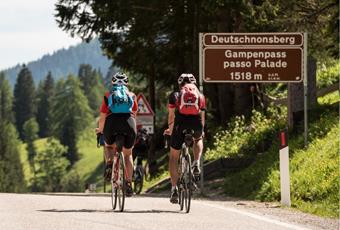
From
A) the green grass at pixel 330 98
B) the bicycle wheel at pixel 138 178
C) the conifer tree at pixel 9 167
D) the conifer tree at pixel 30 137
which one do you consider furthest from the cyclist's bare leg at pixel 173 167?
the conifer tree at pixel 30 137

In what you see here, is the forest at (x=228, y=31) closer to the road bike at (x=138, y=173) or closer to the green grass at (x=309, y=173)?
the green grass at (x=309, y=173)

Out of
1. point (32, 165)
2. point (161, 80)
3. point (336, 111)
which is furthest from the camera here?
point (32, 165)

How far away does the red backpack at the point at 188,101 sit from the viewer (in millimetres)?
12406

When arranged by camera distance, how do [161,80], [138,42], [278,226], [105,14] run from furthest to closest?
1. [161,80]
2. [138,42]
3. [105,14]
4. [278,226]

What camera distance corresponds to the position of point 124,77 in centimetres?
Result: 1246

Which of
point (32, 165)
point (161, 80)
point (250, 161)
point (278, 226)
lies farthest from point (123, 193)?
point (32, 165)

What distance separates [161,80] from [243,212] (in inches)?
921

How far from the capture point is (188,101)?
40.7 ft

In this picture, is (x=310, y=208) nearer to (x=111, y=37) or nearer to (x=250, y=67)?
(x=250, y=67)

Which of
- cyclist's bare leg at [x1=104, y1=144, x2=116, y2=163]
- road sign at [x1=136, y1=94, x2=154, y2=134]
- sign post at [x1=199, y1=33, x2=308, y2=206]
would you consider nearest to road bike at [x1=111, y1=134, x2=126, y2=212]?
cyclist's bare leg at [x1=104, y1=144, x2=116, y2=163]

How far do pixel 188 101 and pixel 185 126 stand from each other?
0.39m

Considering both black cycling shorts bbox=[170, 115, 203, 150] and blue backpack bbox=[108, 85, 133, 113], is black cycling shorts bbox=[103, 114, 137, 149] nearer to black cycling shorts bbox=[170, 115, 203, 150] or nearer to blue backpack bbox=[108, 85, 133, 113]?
blue backpack bbox=[108, 85, 133, 113]

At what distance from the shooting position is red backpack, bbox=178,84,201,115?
1241 centimetres

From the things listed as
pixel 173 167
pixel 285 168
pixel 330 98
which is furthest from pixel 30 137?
pixel 173 167
